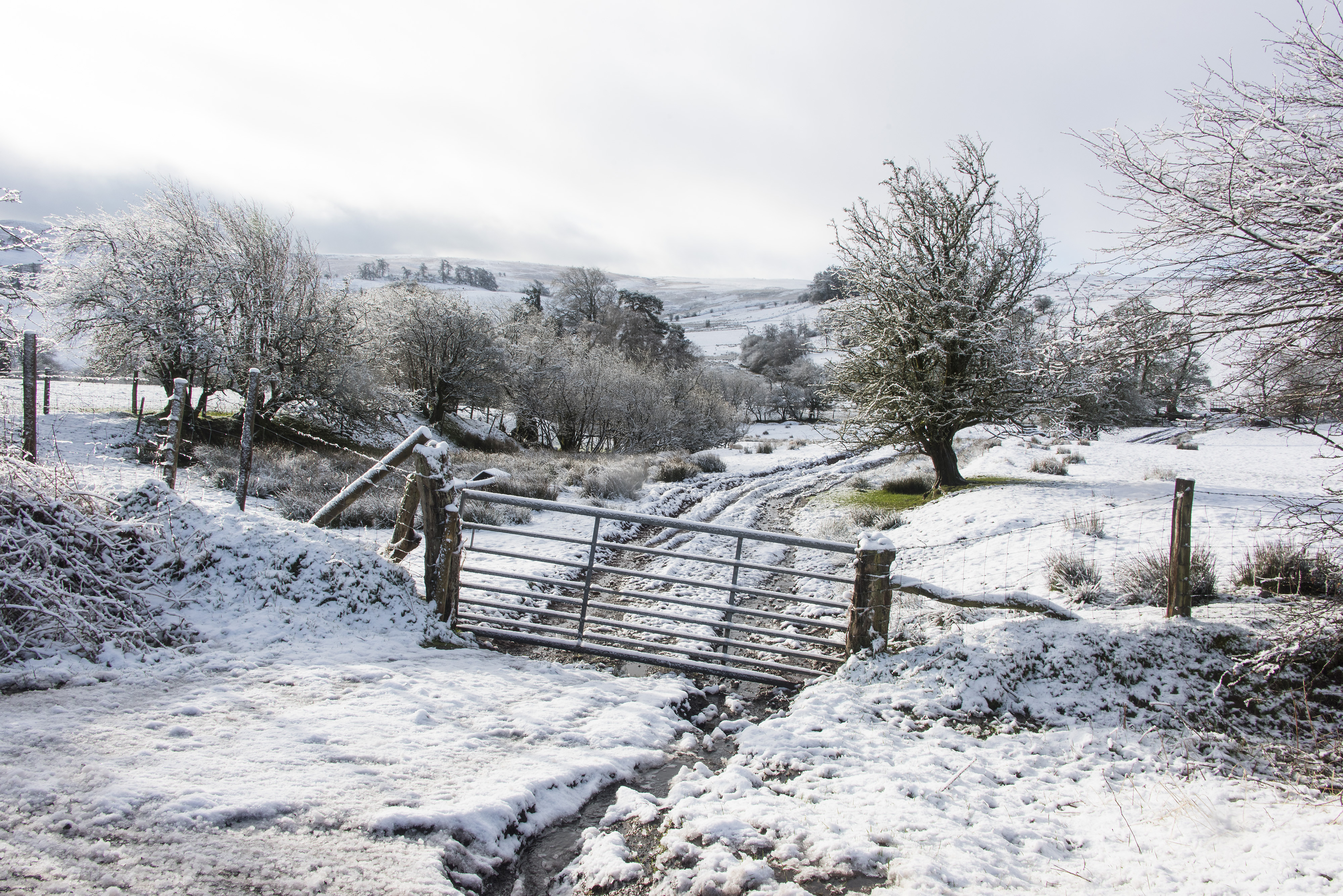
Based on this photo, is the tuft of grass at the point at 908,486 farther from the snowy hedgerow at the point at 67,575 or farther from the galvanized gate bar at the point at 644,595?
the snowy hedgerow at the point at 67,575

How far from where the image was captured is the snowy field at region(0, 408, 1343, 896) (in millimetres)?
2861

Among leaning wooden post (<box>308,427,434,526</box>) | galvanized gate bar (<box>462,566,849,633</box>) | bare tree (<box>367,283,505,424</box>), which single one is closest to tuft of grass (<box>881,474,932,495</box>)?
galvanized gate bar (<box>462,566,849,633</box>)

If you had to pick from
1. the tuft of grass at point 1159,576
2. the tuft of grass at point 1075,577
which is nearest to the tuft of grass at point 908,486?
the tuft of grass at point 1075,577

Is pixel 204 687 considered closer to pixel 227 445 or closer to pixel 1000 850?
pixel 1000 850

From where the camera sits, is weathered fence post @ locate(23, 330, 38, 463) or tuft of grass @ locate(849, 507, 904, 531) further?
tuft of grass @ locate(849, 507, 904, 531)

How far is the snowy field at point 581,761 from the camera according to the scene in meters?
2.86

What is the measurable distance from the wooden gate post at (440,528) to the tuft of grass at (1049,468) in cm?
1516

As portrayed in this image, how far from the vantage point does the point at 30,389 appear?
662 cm

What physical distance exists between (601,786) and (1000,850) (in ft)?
7.53

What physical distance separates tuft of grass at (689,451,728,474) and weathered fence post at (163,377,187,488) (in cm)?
1550

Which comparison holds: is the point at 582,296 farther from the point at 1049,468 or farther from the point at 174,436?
the point at 174,436

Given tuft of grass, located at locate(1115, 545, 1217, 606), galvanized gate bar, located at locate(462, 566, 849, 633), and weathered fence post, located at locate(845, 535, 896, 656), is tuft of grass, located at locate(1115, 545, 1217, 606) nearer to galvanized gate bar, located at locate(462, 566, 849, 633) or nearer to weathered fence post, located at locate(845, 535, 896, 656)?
weathered fence post, located at locate(845, 535, 896, 656)

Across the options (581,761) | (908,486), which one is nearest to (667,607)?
(581,761)

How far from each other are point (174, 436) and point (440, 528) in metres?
3.94
